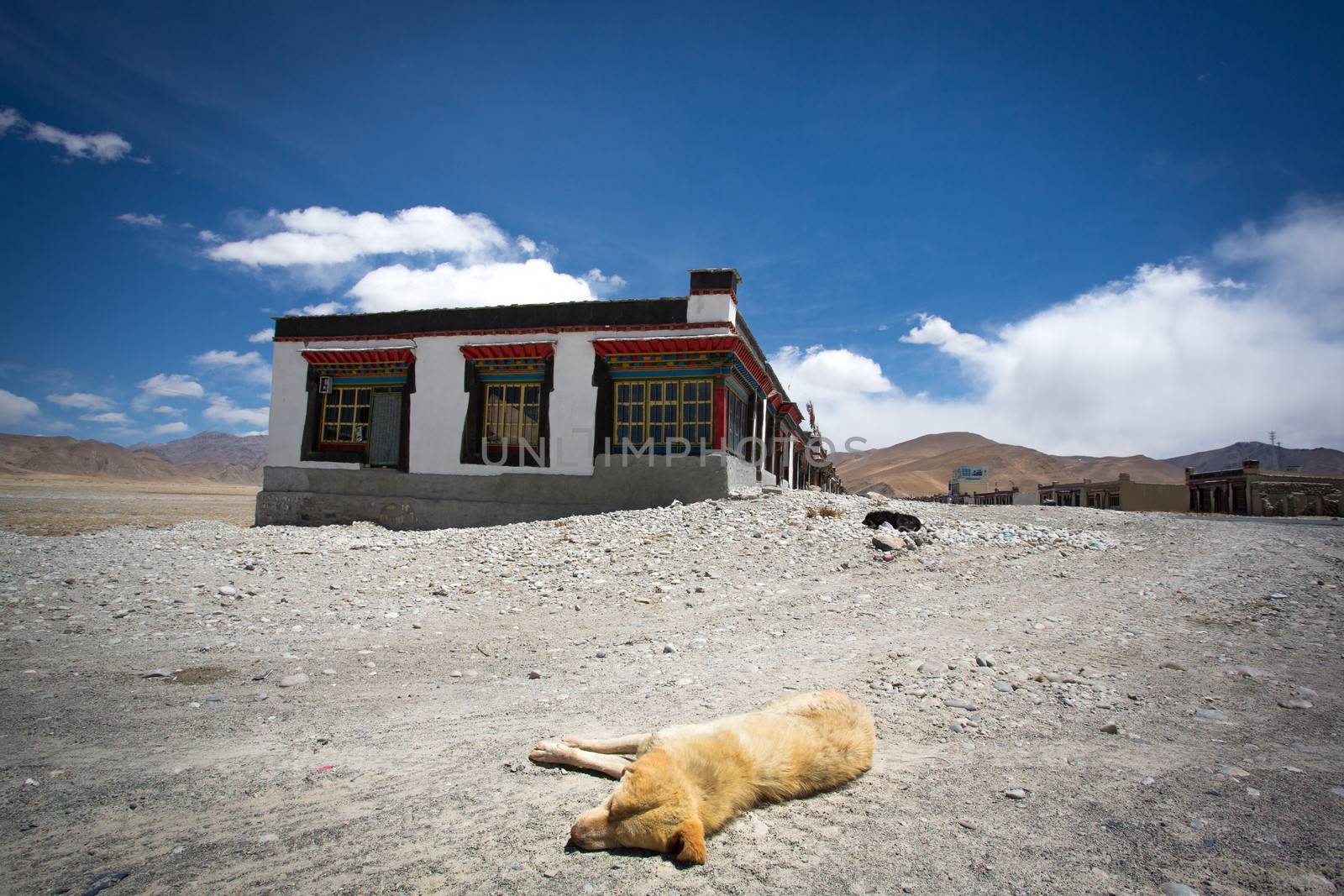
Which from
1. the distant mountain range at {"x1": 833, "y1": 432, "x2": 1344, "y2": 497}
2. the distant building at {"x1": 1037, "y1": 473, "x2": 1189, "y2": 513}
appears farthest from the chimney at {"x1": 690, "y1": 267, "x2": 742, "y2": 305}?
the distant mountain range at {"x1": 833, "y1": 432, "x2": 1344, "y2": 497}

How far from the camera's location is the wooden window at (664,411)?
1554cm

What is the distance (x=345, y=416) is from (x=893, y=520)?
1532cm

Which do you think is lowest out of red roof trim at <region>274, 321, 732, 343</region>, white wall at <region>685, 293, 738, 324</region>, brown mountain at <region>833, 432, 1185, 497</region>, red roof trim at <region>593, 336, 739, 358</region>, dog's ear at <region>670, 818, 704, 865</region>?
dog's ear at <region>670, 818, 704, 865</region>

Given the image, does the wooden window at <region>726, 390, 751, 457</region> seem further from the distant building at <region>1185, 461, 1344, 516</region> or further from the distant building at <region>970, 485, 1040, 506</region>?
the distant building at <region>970, 485, 1040, 506</region>

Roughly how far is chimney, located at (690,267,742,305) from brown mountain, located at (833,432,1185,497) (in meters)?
76.2

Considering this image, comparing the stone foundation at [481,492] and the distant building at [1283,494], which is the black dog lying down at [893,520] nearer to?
the stone foundation at [481,492]

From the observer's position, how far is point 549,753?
3.11 m

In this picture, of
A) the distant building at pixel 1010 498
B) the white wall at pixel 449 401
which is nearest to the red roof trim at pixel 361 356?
the white wall at pixel 449 401

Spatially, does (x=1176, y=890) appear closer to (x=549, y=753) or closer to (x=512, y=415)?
(x=549, y=753)

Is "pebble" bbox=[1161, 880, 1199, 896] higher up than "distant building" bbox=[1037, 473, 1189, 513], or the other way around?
"distant building" bbox=[1037, 473, 1189, 513]

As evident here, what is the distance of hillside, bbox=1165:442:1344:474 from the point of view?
→ 436 ft

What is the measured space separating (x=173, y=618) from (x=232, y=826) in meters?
5.02

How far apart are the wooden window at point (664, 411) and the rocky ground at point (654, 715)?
6482mm

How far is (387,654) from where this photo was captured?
5.61 meters
